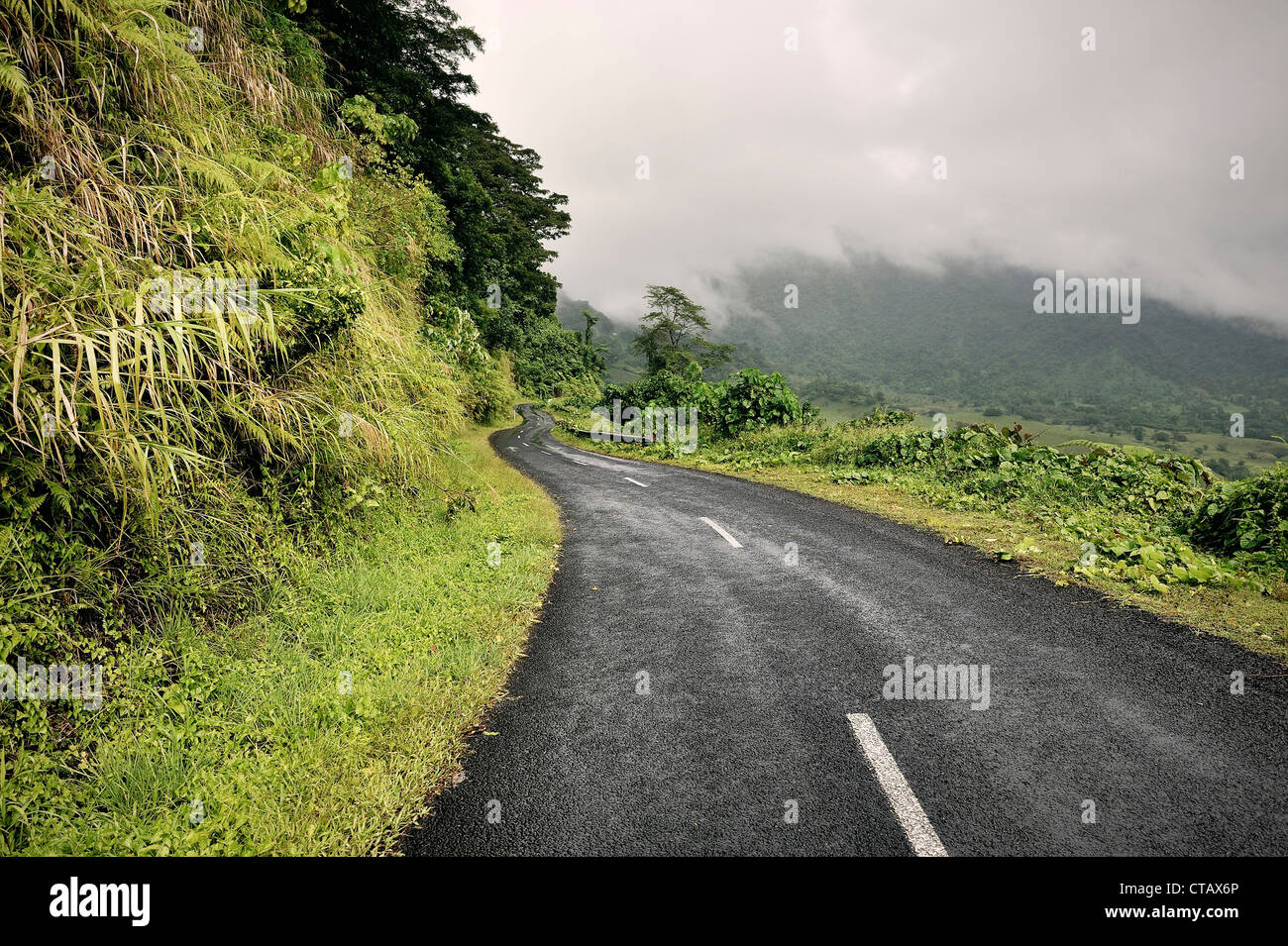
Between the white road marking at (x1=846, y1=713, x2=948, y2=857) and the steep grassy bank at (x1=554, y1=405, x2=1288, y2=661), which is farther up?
the steep grassy bank at (x1=554, y1=405, x2=1288, y2=661)

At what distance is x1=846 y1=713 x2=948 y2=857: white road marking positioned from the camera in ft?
8.03

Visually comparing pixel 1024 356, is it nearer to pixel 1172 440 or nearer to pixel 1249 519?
pixel 1172 440

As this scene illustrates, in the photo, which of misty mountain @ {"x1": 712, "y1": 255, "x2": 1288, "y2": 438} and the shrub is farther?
misty mountain @ {"x1": 712, "y1": 255, "x2": 1288, "y2": 438}

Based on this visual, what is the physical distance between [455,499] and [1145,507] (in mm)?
11271

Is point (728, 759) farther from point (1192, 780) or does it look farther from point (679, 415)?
point (679, 415)

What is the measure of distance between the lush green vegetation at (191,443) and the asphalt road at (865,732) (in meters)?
0.67

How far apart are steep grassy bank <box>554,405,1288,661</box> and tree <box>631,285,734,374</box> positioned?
30649 mm

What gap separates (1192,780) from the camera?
281cm

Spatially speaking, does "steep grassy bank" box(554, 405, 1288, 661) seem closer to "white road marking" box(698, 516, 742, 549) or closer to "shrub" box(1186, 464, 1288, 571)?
"shrub" box(1186, 464, 1288, 571)

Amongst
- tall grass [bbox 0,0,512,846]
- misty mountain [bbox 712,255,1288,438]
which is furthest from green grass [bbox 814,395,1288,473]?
tall grass [bbox 0,0,512,846]

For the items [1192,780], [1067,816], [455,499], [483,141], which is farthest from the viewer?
[483,141]

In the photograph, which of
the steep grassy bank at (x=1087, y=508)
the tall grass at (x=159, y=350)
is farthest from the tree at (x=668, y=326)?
the tall grass at (x=159, y=350)
